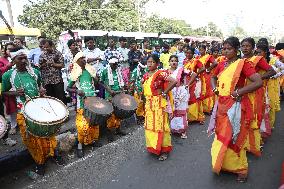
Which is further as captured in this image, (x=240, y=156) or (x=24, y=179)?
(x=24, y=179)

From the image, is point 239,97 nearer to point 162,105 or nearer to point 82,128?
point 162,105

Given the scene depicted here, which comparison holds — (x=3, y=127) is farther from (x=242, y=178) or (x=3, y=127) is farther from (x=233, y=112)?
(x=242, y=178)

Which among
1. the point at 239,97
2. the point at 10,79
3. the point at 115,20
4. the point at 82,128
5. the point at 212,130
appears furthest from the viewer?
the point at 115,20

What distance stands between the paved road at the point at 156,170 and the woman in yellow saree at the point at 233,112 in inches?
11.7

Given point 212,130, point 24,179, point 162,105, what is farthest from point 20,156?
point 212,130

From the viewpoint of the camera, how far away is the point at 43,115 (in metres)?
4.49

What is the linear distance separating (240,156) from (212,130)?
51 cm

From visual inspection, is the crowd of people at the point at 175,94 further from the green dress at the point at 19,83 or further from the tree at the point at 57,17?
the tree at the point at 57,17

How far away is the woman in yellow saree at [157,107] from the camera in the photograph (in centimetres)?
504

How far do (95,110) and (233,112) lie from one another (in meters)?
2.34

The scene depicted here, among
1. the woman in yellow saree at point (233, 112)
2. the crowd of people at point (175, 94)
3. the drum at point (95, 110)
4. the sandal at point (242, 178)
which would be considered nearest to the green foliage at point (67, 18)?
the crowd of people at point (175, 94)

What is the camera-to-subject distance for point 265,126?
5992 mm

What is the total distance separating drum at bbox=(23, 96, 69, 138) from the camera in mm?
4344

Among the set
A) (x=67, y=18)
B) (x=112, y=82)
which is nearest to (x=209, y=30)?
(x=67, y=18)
